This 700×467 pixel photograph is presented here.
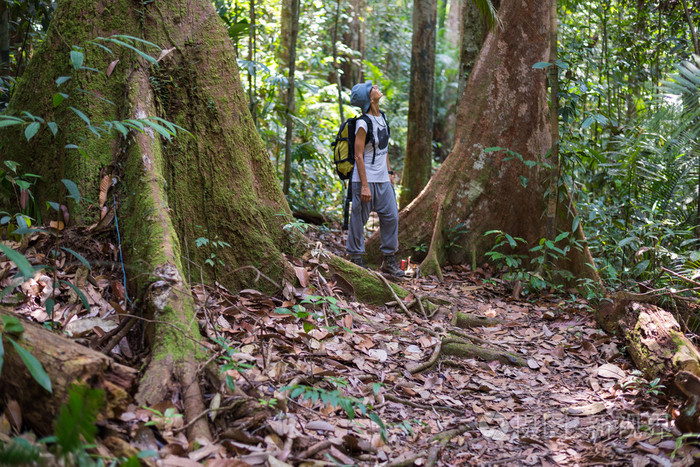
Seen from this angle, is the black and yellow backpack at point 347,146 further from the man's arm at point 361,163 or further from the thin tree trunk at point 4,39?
the thin tree trunk at point 4,39

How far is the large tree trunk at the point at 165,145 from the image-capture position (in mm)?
3084

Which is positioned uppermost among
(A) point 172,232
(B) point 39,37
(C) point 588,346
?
(B) point 39,37

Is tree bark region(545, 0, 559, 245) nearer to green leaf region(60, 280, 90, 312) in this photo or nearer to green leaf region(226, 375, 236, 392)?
green leaf region(226, 375, 236, 392)

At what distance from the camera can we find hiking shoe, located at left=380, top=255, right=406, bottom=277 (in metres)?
5.57

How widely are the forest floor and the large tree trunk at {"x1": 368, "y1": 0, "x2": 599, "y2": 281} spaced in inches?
A: 72.7

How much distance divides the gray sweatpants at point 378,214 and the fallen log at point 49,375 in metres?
3.71

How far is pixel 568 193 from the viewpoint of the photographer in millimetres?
5578

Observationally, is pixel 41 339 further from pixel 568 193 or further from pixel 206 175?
pixel 568 193

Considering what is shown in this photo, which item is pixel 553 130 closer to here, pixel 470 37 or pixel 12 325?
pixel 470 37

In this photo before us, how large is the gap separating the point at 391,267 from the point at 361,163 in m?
1.12

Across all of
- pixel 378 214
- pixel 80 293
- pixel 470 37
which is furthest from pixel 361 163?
pixel 80 293

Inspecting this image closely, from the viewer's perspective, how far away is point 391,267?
5605mm

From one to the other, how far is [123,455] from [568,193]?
4952 millimetres

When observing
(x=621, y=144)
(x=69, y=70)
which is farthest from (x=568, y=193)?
(x=69, y=70)
